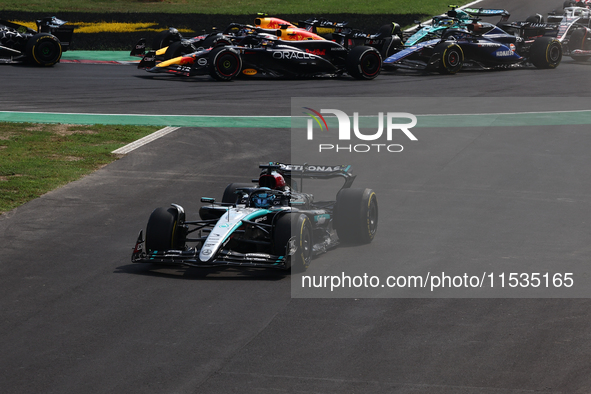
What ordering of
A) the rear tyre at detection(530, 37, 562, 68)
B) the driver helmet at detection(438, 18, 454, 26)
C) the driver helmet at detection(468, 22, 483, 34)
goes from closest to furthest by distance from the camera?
the driver helmet at detection(468, 22, 483, 34) → the driver helmet at detection(438, 18, 454, 26) → the rear tyre at detection(530, 37, 562, 68)

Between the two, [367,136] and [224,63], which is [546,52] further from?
[367,136]

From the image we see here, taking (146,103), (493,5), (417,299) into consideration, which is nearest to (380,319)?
(417,299)

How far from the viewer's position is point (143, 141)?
1722 cm

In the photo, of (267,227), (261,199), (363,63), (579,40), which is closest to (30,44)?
(363,63)

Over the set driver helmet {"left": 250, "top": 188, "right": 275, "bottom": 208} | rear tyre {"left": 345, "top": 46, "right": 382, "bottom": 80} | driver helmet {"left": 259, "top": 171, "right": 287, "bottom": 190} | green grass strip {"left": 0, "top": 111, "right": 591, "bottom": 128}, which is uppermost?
rear tyre {"left": 345, "top": 46, "right": 382, "bottom": 80}

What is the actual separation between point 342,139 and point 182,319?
10.8 metres

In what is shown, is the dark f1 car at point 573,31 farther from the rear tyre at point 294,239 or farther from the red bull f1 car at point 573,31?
the rear tyre at point 294,239

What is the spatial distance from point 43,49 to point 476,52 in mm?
14366

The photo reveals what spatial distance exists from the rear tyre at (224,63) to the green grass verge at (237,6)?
19251 millimetres

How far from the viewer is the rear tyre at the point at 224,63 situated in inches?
948

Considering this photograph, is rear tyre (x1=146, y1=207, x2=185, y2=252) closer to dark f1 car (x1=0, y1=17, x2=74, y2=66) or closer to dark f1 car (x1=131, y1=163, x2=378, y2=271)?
dark f1 car (x1=131, y1=163, x2=378, y2=271)

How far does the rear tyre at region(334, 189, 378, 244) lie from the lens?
35.1 feet

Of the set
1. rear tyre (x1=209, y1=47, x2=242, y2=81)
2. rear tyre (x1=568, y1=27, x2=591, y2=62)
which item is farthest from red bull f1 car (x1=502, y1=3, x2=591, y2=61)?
rear tyre (x1=209, y1=47, x2=242, y2=81)

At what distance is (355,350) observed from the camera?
7367 mm
